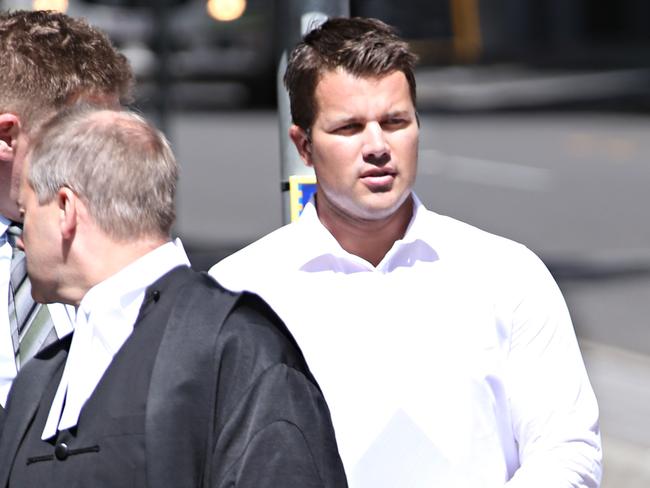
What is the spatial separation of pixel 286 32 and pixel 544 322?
1.46 metres

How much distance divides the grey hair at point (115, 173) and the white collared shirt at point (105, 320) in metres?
0.05

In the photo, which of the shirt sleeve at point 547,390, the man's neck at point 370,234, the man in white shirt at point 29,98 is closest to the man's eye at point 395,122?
the man's neck at point 370,234

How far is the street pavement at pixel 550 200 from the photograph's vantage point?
28.4 feet

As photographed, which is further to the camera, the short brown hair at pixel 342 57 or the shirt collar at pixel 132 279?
the short brown hair at pixel 342 57

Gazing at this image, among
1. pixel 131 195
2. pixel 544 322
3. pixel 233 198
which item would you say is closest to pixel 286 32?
pixel 544 322

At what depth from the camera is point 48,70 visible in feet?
10.5

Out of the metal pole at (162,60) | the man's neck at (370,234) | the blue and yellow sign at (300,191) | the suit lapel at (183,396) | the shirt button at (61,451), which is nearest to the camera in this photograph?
the suit lapel at (183,396)

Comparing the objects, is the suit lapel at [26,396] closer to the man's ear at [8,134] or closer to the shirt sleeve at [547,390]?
the man's ear at [8,134]

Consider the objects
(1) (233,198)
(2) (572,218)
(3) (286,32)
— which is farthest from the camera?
(1) (233,198)

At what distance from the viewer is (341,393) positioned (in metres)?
3.11

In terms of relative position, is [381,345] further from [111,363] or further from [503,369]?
[111,363]

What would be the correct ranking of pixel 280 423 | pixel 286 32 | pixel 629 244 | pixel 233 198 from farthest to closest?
pixel 233 198, pixel 629 244, pixel 286 32, pixel 280 423

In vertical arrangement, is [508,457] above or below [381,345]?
below

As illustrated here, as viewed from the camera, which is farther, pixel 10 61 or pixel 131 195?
pixel 10 61
